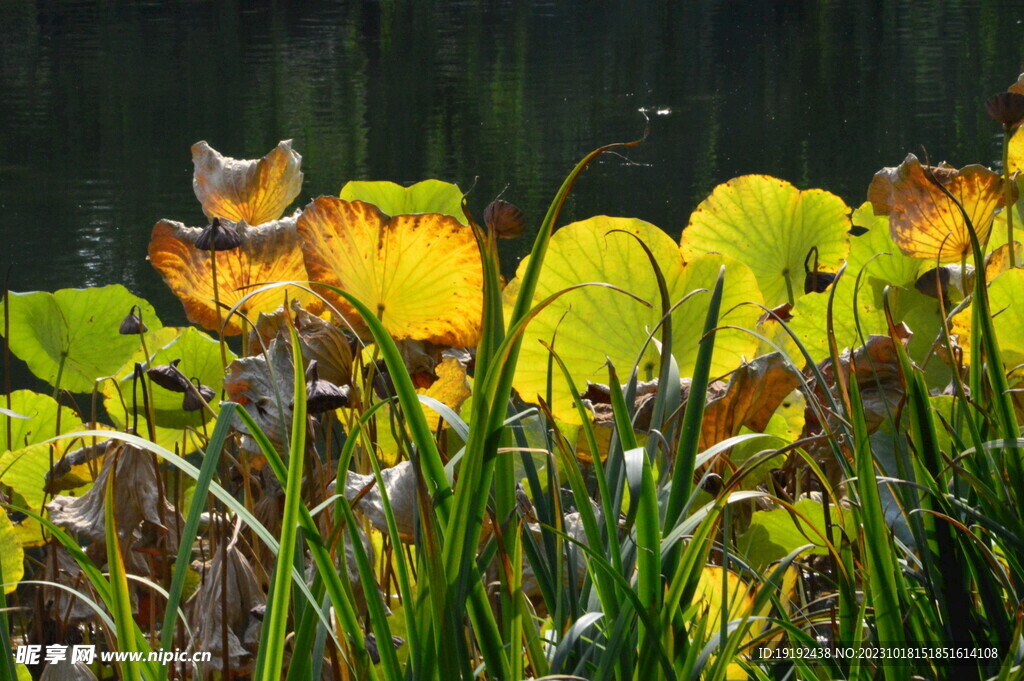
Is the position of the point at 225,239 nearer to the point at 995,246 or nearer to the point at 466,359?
the point at 466,359

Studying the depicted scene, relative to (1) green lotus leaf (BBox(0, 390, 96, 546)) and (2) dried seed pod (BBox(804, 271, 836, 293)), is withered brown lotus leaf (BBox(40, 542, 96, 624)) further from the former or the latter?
(2) dried seed pod (BBox(804, 271, 836, 293))

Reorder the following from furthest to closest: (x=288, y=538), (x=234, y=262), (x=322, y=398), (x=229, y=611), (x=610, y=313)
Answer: (x=234, y=262), (x=610, y=313), (x=229, y=611), (x=322, y=398), (x=288, y=538)

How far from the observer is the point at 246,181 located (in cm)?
103

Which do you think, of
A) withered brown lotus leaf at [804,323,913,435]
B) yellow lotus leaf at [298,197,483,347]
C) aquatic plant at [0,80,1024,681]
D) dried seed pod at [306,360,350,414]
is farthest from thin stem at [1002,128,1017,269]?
dried seed pod at [306,360,350,414]

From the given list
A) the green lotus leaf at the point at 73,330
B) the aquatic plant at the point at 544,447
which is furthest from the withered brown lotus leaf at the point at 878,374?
the green lotus leaf at the point at 73,330

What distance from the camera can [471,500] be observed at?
45 centimetres

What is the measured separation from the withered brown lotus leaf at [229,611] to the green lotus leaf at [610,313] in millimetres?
232

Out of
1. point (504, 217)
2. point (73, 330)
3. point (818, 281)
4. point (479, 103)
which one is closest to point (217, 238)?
point (504, 217)

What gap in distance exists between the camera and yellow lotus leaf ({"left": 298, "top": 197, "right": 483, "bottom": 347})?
2.65 ft

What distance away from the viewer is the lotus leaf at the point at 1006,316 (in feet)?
2.52

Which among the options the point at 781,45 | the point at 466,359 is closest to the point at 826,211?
the point at 466,359

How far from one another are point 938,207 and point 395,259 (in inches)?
16.5

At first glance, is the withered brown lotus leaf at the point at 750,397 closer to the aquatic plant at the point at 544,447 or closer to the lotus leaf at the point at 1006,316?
the aquatic plant at the point at 544,447

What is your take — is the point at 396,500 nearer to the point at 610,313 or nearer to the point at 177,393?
the point at 610,313
